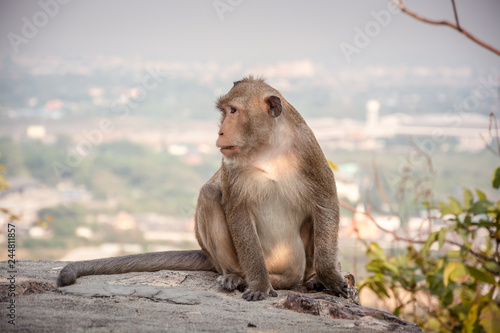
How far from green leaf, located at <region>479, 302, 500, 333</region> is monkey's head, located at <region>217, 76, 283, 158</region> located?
6.51 ft

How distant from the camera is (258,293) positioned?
4.23 meters

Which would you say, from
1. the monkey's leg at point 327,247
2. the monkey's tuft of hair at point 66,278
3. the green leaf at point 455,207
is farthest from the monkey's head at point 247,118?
the green leaf at point 455,207

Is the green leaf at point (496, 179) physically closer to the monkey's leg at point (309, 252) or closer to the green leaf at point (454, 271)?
the green leaf at point (454, 271)

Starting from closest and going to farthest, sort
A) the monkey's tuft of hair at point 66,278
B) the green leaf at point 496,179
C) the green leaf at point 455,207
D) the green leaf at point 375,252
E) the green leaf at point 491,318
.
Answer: the green leaf at point 491,318 < the monkey's tuft of hair at point 66,278 < the green leaf at point 496,179 < the green leaf at point 455,207 < the green leaf at point 375,252

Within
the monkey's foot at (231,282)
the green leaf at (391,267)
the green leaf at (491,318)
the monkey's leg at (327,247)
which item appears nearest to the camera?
the green leaf at (491,318)

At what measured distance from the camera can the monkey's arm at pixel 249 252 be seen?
430cm

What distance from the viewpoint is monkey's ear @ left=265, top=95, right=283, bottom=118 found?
13.8 feet

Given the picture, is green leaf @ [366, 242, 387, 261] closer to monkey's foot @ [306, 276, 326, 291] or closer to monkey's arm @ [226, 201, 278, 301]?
monkey's foot @ [306, 276, 326, 291]

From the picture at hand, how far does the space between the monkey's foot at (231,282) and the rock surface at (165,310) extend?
0.18 ft

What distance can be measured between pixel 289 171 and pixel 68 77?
2758cm

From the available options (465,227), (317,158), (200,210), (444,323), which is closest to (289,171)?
(317,158)

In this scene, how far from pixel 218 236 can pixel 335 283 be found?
98 cm

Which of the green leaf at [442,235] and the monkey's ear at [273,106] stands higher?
the monkey's ear at [273,106]

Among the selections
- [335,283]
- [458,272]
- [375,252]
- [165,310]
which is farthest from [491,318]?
[165,310]
